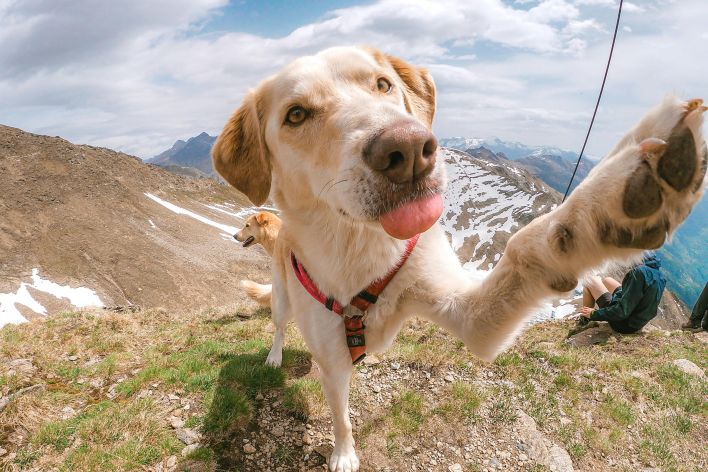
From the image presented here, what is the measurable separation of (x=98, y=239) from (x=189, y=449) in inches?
2259

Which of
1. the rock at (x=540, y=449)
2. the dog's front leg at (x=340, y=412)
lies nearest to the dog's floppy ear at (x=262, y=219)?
the dog's front leg at (x=340, y=412)

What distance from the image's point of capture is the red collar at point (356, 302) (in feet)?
11.1

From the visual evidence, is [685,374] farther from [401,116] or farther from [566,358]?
[401,116]

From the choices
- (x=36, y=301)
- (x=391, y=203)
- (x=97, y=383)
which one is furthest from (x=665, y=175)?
(x=36, y=301)

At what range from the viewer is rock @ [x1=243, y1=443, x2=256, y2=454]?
4282 millimetres

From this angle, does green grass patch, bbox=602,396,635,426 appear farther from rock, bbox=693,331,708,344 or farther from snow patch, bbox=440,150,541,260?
snow patch, bbox=440,150,541,260

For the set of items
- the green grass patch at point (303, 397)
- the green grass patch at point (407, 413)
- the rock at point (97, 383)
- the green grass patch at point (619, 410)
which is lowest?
the green grass patch at point (619, 410)

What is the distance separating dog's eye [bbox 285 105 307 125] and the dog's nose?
1.23m

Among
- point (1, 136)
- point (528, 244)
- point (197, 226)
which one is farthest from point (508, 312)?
point (1, 136)

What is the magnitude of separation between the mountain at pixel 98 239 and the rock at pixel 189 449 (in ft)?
88.4

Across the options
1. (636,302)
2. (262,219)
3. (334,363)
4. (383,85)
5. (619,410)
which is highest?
(383,85)

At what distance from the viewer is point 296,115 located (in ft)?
11.3

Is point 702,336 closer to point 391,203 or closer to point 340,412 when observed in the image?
point 340,412

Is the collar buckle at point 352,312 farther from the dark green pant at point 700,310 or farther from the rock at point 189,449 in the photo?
the dark green pant at point 700,310
